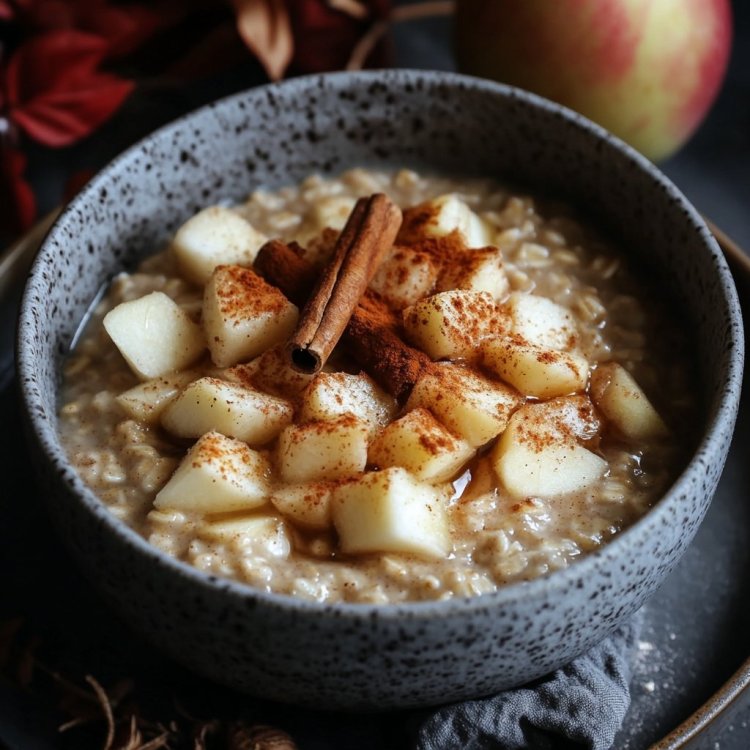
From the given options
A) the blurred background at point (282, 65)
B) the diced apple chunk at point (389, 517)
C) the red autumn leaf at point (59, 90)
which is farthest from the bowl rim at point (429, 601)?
the red autumn leaf at point (59, 90)

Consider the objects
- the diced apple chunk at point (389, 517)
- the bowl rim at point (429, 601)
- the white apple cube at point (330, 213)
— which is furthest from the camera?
the white apple cube at point (330, 213)

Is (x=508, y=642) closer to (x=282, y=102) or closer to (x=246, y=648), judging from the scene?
(x=246, y=648)

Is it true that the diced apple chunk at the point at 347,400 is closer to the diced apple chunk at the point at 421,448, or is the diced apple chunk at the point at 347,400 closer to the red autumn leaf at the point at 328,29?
the diced apple chunk at the point at 421,448

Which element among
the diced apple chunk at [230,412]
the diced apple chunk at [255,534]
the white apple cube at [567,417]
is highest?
the white apple cube at [567,417]

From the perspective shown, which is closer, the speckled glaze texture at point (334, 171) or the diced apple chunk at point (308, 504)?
the speckled glaze texture at point (334, 171)

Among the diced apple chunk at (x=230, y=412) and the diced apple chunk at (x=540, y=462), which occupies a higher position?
the diced apple chunk at (x=540, y=462)

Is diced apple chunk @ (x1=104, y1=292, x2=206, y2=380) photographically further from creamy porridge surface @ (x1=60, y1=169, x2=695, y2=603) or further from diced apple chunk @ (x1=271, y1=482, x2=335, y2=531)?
diced apple chunk @ (x1=271, y1=482, x2=335, y2=531)

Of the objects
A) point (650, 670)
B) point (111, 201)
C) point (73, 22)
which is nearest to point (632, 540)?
point (650, 670)
